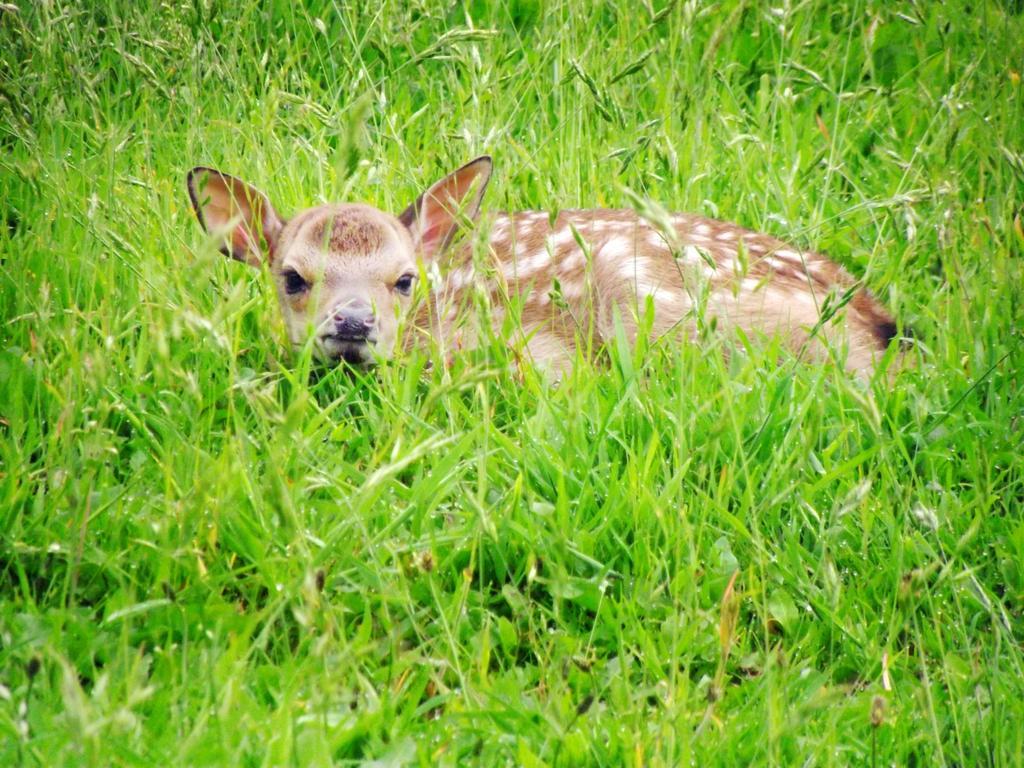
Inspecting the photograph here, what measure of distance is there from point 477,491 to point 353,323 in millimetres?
866

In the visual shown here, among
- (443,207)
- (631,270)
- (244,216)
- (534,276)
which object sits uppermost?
(443,207)

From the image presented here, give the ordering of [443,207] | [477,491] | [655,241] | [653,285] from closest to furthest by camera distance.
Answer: [477,491]
[443,207]
[653,285]
[655,241]

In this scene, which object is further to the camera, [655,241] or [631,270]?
[655,241]

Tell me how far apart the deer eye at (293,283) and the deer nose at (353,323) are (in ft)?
0.85

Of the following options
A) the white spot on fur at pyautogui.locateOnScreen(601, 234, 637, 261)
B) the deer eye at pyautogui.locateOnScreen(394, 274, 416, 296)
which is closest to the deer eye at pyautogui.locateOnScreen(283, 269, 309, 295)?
the deer eye at pyautogui.locateOnScreen(394, 274, 416, 296)

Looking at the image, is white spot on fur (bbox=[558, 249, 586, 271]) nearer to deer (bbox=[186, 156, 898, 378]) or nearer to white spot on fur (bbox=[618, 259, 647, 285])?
deer (bbox=[186, 156, 898, 378])

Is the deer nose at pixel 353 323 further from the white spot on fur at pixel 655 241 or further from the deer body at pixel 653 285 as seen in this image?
the white spot on fur at pixel 655 241

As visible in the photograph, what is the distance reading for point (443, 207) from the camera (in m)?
3.56

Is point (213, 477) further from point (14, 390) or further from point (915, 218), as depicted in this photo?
point (915, 218)

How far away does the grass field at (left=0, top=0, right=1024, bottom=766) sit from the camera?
7.11ft

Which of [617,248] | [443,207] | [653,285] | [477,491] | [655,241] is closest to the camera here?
[477,491]

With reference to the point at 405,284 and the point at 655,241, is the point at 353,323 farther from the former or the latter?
the point at 655,241

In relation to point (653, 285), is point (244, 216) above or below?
above

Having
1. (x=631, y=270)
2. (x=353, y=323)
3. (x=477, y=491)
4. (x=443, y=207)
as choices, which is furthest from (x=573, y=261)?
(x=477, y=491)
